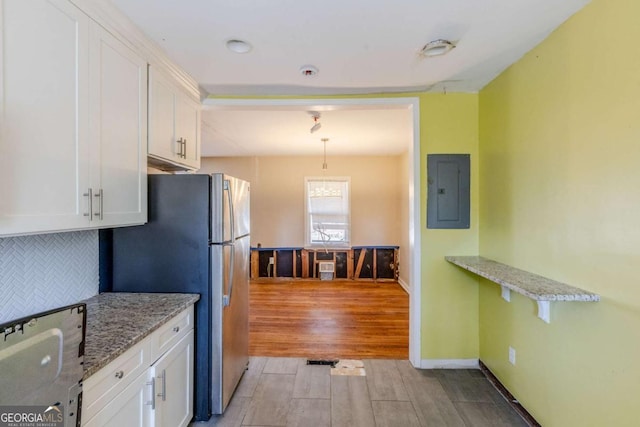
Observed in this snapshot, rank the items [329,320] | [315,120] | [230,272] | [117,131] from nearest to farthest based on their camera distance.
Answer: [117,131] < [230,272] < [315,120] < [329,320]

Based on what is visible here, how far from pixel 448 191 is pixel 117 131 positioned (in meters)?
2.51

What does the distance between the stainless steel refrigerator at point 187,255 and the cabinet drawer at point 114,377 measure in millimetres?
570

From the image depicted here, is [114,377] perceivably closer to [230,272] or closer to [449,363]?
[230,272]

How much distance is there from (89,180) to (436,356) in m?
2.92

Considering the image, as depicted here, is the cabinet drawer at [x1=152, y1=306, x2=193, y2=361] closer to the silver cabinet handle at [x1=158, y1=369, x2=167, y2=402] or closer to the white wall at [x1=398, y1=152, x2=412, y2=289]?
the silver cabinet handle at [x1=158, y1=369, x2=167, y2=402]

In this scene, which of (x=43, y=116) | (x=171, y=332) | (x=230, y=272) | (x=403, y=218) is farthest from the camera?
(x=403, y=218)

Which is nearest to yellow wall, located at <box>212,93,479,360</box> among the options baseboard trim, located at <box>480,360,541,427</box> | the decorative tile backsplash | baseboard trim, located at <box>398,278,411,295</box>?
baseboard trim, located at <box>480,360,541,427</box>

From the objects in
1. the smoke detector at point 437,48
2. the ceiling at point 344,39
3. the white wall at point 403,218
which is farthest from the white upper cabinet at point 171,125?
the white wall at point 403,218

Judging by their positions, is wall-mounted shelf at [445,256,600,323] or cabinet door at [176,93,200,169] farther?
cabinet door at [176,93,200,169]

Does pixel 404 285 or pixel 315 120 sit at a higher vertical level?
pixel 315 120

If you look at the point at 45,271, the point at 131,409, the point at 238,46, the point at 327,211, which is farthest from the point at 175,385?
the point at 327,211

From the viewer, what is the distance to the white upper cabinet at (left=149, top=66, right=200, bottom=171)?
6.54 ft

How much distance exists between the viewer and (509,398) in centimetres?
230

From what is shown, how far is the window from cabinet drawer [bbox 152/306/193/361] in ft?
14.5
